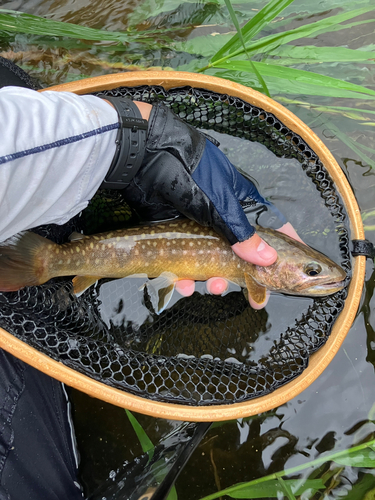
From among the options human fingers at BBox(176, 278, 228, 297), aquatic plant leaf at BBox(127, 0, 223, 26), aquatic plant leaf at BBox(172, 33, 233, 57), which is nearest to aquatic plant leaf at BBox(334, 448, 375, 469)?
human fingers at BBox(176, 278, 228, 297)

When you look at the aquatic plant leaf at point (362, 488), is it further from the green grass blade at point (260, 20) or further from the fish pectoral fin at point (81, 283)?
the green grass blade at point (260, 20)

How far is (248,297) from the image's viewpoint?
2.48 meters

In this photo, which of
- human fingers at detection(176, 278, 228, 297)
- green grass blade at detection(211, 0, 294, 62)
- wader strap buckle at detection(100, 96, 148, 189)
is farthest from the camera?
human fingers at detection(176, 278, 228, 297)

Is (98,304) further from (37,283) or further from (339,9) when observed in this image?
(339,9)

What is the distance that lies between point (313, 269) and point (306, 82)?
45.4 inches

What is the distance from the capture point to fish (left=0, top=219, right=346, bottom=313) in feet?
7.23

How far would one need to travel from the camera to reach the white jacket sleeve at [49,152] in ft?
4.35

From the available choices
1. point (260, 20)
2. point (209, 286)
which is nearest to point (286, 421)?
point (209, 286)

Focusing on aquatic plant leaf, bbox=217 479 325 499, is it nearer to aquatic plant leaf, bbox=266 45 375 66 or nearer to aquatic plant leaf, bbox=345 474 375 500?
aquatic plant leaf, bbox=345 474 375 500

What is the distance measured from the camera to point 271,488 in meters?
2.21

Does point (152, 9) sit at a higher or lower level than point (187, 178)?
higher

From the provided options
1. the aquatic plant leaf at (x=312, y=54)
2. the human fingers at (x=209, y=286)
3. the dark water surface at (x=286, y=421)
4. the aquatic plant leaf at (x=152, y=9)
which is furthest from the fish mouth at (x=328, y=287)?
the aquatic plant leaf at (x=152, y=9)

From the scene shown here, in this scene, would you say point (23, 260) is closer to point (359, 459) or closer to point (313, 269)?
point (313, 269)

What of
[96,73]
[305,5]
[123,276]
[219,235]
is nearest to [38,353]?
[123,276]
